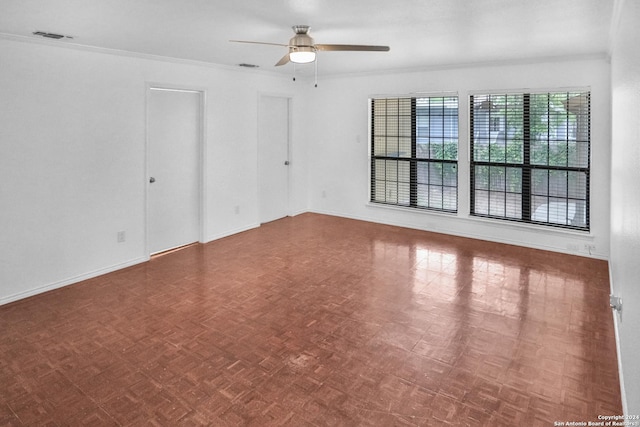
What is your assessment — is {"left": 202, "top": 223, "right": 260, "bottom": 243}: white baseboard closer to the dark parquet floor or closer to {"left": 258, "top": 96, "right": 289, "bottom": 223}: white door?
{"left": 258, "top": 96, "right": 289, "bottom": 223}: white door

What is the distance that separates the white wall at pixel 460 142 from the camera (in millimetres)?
5195

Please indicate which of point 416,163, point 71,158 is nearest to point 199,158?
point 71,158

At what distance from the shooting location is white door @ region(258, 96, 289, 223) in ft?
23.0

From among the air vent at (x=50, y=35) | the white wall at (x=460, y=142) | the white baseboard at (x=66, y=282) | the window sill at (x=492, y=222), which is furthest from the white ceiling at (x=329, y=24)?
the white baseboard at (x=66, y=282)

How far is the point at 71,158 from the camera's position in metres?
4.45

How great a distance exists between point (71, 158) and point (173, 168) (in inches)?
53.6

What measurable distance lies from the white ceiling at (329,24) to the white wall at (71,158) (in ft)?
0.96

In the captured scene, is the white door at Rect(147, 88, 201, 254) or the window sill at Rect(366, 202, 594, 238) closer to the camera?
the white door at Rect(147, 88, 201, 254)

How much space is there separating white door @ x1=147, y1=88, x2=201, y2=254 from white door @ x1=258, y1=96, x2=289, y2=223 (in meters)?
1.28

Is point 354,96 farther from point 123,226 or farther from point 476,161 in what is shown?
point 123,226

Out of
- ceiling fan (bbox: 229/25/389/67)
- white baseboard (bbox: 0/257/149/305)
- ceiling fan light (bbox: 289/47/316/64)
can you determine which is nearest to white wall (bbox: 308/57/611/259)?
ceiling fan (bbox: 229/25/389/67)

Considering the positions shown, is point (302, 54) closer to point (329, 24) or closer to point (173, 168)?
point (329, 24)

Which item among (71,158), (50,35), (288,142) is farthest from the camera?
(288,142)

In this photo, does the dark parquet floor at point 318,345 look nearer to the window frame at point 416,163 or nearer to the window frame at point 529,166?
the window frame at point 529,166
